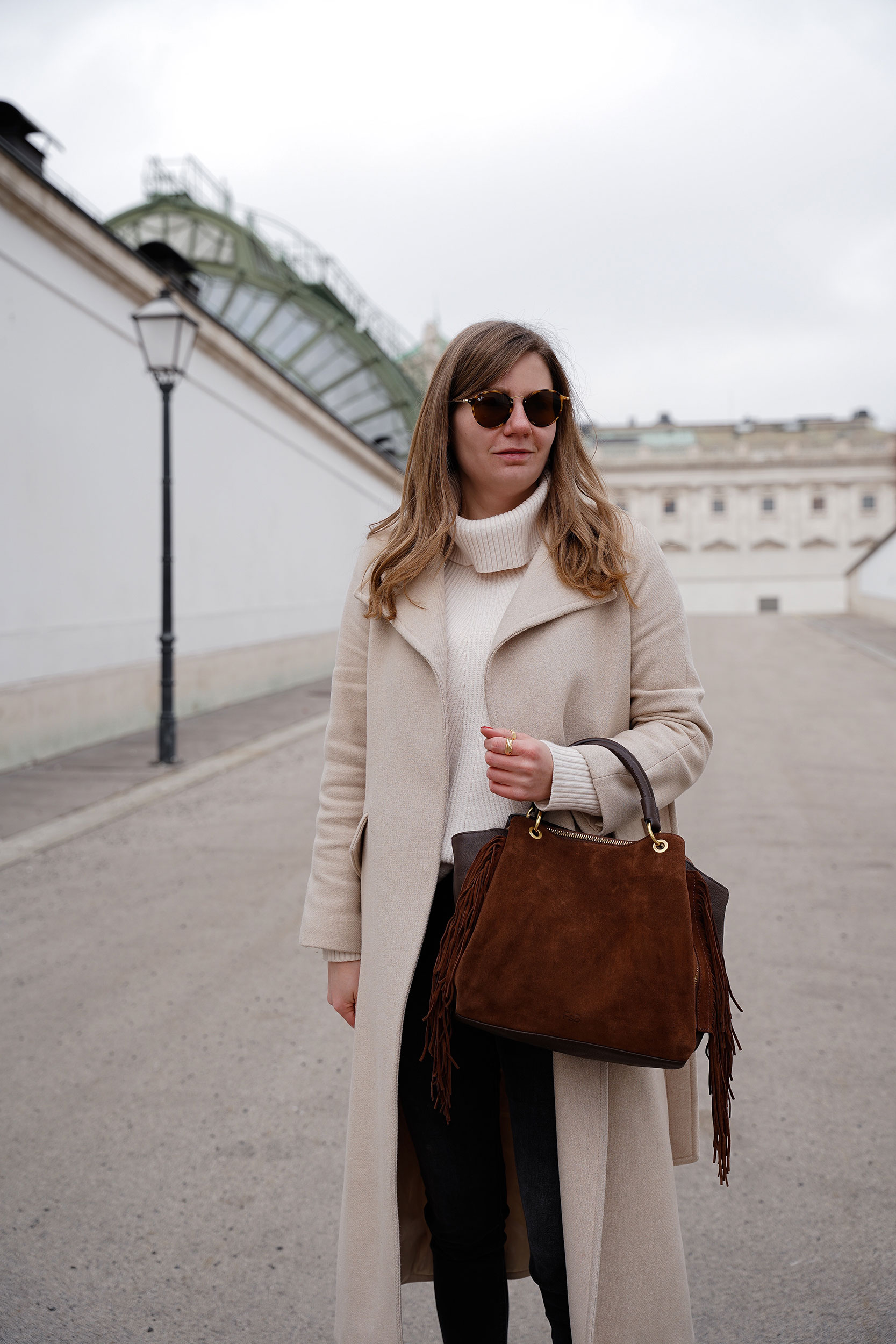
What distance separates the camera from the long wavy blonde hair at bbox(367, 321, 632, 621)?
1.68 metres

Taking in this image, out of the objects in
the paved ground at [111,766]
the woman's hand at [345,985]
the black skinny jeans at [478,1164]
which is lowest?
the paved ground at [111,766]

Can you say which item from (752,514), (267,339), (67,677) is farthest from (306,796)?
(752,514)

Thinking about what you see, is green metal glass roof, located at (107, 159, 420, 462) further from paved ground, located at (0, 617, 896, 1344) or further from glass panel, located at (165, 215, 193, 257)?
paved ground, located at (0, 617, 896, 1344)

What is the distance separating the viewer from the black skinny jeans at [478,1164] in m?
1.62

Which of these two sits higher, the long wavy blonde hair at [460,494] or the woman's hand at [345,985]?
the long wavy blonde hair at [460,494]

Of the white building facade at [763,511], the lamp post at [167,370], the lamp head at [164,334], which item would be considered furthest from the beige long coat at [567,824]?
the white building facade at [763,511]

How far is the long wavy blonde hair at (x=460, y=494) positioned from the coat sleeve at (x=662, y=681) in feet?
0.15

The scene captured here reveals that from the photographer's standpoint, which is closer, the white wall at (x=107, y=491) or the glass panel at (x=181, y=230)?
the white wall at (x=107, y=491)

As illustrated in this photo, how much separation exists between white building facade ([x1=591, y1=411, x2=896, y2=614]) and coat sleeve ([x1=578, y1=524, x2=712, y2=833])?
69182 mm

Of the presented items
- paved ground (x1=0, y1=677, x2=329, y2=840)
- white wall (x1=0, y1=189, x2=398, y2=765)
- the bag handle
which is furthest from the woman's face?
white wall (x1=0, y1=189, x2=398, y2=765)

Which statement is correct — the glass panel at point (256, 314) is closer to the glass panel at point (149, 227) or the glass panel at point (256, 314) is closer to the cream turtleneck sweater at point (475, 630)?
the glass panel at point (149, 227)

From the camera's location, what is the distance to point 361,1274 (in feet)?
5.62

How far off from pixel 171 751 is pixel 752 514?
67.8 m

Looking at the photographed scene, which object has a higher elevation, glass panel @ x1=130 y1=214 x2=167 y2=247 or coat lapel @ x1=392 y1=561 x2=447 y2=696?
glass panel @ x1=130 y1=214 x2=167 y2=247
